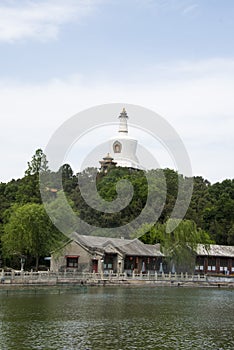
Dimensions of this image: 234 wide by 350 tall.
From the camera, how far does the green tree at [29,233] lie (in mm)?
52688

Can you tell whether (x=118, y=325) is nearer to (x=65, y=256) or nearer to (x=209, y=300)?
(x=209, y=300)

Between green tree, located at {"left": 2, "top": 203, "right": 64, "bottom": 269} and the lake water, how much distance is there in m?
12.7

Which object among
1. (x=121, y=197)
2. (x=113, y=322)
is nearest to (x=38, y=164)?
(x=121, y=197)

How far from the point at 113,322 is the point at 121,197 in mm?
52942

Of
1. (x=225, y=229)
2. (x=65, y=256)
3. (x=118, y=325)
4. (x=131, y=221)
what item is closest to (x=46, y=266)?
(x=65, y=256)

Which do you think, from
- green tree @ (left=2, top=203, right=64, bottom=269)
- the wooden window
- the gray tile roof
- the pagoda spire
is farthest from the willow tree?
the pagoda spire

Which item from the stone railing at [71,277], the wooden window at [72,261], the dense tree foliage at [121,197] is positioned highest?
the dense tree foliage at [121,197]

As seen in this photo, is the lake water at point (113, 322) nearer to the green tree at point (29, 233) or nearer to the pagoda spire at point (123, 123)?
the green tree at point (29, 233)

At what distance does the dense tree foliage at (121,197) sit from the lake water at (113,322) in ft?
91.9

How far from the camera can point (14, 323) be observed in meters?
25.7

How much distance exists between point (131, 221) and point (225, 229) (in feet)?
44.8

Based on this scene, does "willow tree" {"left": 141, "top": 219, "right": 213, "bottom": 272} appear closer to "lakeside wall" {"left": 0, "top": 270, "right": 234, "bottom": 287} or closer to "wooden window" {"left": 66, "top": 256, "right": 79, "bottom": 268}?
"lakeside wall" {"left": 0, "top": 270, "right": 234, "bottom": 287}

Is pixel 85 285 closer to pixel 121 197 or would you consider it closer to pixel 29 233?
pixel 29 233

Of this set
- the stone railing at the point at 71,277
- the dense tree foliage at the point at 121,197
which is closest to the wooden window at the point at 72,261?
the stone railing at the point at 71,277
